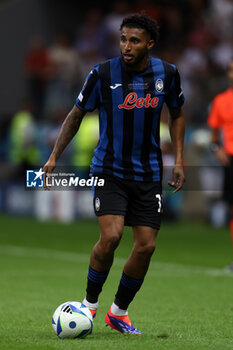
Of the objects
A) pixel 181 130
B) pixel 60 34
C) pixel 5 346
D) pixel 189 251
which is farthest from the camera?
pixel 60 34

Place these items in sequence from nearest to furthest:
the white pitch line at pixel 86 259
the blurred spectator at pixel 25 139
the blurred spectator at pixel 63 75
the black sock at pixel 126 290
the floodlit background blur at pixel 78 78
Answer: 1. the black sock at pixel 126 290
2. the white pitch line at pixel 86 259
3. the floodlit background blur at pixel 78 78
4. the blurred spectator at pixel 25 139
5. the blurred spectator at pixel 63 75

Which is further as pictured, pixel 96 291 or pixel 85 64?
pixel 85 64

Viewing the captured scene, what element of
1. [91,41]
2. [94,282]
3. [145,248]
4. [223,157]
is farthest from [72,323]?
[91,41]

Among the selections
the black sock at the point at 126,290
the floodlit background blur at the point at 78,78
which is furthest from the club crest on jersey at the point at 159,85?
the floodlit background blur at the point at 78,78

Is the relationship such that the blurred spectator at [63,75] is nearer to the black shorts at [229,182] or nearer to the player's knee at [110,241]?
the black shorts at [229,182]

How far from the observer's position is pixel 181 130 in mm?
Result: 6504

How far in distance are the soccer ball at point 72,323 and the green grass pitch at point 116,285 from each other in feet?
0.24

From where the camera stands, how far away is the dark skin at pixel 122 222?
6055mm

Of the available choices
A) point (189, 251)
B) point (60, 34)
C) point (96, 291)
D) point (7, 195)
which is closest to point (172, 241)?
point (189, 251)

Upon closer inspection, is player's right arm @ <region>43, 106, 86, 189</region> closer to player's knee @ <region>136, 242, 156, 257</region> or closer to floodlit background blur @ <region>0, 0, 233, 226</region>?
player's knee @ <region>136, 242, 156, 257</region>

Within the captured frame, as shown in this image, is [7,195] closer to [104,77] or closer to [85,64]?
[85,64]

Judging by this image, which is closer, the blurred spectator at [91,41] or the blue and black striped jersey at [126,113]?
the blue and black striped jersey at [126,113]

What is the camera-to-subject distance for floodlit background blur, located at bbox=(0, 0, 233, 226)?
58.3ft

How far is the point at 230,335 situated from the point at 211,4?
14475 mm
